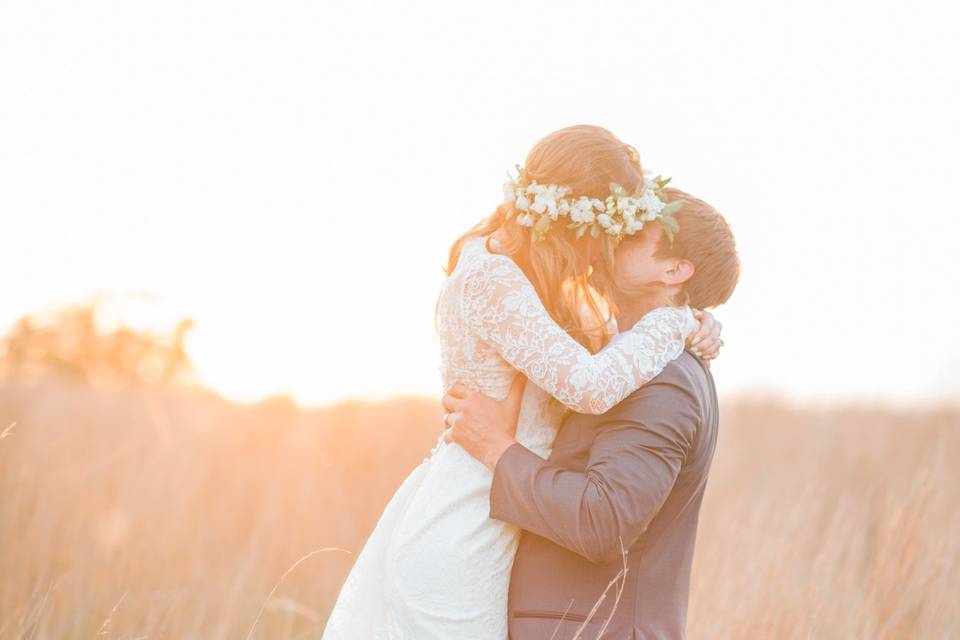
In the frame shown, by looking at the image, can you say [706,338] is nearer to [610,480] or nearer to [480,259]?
[610,480]

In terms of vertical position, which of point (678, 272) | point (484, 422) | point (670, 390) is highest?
point (678, 272)

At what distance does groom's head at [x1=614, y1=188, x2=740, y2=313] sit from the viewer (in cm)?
304

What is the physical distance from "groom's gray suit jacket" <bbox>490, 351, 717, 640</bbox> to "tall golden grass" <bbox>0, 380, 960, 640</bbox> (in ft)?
4.71

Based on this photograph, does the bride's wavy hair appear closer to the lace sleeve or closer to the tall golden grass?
the lace sleeve

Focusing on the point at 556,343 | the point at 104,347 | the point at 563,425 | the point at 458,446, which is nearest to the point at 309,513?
the point at 458,446

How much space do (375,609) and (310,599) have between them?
4.42m

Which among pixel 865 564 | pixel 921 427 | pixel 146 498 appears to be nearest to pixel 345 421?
Result: pixel 146 498

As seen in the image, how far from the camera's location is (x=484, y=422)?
2836mm

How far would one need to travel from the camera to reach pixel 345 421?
32.8ft

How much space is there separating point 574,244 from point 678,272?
0.34 meters

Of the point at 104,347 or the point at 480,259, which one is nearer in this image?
the point at 480,259

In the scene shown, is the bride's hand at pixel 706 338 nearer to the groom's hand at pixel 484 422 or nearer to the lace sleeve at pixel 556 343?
the lace sleeve at pixel 556 343

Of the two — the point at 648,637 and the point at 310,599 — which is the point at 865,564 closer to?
the point at 310,599

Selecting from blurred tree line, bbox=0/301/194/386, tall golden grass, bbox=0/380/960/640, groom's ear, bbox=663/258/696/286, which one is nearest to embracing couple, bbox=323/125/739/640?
groom's ear, bbox=663/258/696/286
